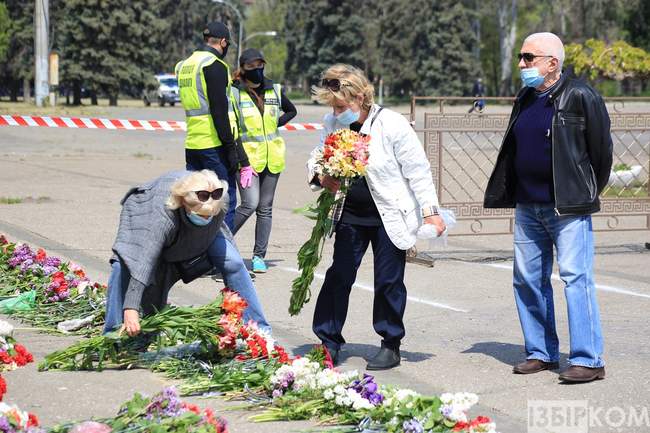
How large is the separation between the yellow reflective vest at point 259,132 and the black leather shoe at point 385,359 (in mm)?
3401

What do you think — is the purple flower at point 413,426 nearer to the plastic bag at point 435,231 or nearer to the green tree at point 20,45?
the plastic bag at point 435,231

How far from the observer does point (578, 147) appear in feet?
20.4

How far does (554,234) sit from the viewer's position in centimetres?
636

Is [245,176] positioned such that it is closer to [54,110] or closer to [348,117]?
[348,117]

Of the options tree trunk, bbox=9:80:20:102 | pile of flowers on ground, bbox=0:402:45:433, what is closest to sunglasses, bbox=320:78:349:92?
pile of flowers on ground, bbox=0:402:45:433

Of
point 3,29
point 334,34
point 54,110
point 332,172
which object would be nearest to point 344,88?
point 332,172

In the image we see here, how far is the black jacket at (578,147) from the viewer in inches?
243

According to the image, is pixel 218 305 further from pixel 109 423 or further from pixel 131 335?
pixel 109 423

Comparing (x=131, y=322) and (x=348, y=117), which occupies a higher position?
(x=348, y=117)

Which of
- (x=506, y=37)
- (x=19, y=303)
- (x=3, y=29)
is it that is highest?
(x=506, y=37)

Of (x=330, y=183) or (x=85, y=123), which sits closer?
(x=330, y=183)

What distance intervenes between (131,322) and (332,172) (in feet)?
4.52

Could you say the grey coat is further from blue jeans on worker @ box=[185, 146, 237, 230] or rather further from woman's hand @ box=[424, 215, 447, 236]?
blue jeans on worker @ box=[185, 146, 237, 230]

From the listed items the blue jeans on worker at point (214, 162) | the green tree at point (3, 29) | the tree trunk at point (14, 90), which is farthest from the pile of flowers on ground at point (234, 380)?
the tree trunk at point (14, 90)
